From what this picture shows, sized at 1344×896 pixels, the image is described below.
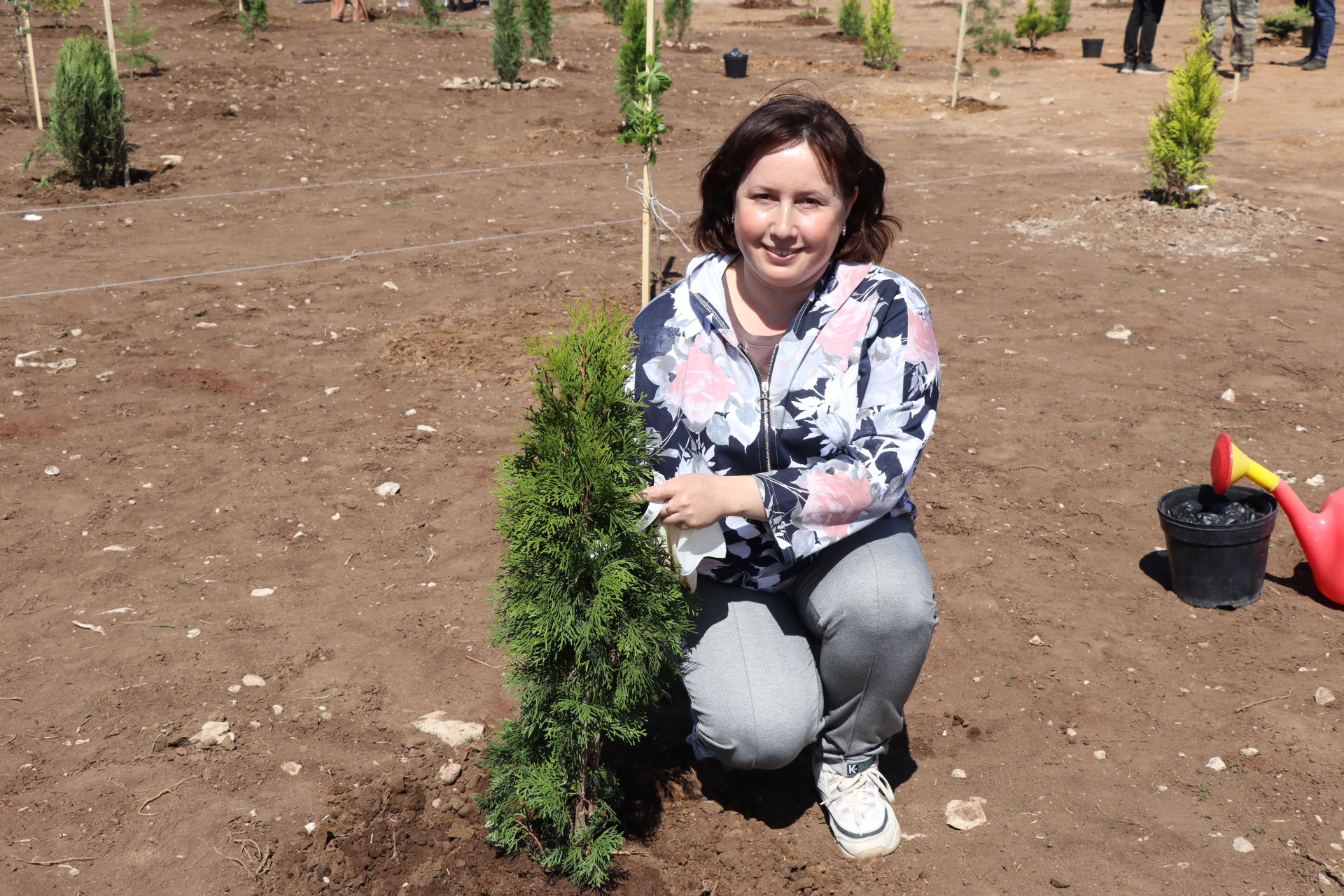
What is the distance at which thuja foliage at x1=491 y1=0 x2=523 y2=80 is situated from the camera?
1345 centimetres

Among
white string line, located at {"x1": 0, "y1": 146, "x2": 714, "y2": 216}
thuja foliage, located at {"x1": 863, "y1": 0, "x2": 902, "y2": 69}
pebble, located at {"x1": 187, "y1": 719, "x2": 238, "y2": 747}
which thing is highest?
thuja foliage, located at {"x1": 863, "y1": 0, "x2": 902, "y2": 69}

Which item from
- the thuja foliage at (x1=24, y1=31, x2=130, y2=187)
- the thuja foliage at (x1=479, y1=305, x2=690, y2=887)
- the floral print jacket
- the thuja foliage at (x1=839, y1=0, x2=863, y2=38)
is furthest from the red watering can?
the thuja foliage at (x1=839, y1=0, x2=863, y2=38)

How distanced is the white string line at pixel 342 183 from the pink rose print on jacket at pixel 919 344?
297 inches

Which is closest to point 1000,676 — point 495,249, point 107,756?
point 107,756

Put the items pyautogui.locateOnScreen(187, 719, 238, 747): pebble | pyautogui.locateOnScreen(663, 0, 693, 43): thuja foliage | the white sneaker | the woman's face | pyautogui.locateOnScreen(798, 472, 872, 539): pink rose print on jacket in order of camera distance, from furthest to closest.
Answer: pyautogui.locateOnScreen(663, 0, 693, 43): thuja foliage → pyautogui.locateOnScreen(187, 719, 238, 747): pebble → the white sneaker → the woman's face → pyautogui.locateOnScreen(798, 472, 872, 539): pink rose print on jacket

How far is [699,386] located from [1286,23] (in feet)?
64.1

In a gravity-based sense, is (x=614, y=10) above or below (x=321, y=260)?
above

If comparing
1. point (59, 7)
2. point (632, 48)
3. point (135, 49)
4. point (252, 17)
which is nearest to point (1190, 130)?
point (632, 48)

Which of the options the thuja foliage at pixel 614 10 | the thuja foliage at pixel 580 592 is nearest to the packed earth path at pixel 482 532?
the thuja foliage at pixel 580 592

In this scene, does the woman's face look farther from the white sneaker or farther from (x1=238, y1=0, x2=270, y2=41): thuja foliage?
(x1=238, y1=0, x2=270, y2=41): thuja foliage

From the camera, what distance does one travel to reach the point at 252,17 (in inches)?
650

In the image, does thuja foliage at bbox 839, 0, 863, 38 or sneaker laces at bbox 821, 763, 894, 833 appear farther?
thuja foliage at bbox 839, 0, 863, 38

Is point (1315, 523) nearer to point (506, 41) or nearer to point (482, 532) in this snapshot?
point (482, 532)

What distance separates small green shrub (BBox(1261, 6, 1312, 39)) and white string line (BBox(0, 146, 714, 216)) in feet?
41.0
